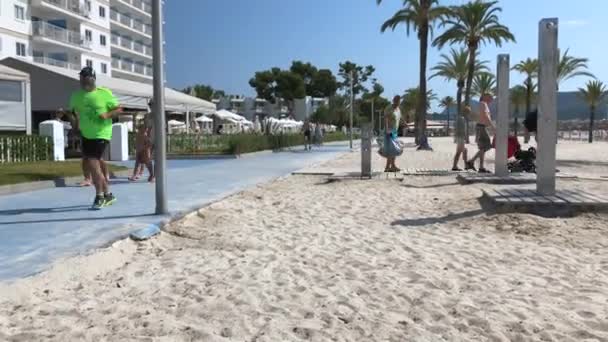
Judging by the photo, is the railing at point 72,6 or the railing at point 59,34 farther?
the railing at point 72,6

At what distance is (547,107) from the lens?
8.70 metres

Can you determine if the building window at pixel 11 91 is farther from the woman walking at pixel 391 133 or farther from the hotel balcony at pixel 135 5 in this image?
the hotel balcony at pixel 135 5

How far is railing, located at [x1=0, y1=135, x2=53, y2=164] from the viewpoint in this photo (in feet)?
49.9

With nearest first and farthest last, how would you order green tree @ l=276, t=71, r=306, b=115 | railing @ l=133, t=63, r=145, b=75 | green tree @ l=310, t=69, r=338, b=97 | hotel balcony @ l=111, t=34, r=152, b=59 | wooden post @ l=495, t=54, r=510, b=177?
wooden post @ l=495, t=54, r=510, b=177
hotel balcony @ l=111, t=34, r=152, b=59
railing @ l=133, t=63, r=145, b=75
green tree @ l=276, t=71, r=306, b=115
green tree @ l=310, t=69, r=338, b=97

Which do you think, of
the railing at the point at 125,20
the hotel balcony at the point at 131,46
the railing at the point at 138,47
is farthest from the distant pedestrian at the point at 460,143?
the railing at the point at 138,47

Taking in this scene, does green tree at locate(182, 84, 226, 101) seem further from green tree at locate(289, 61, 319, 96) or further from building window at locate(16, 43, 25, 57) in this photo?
building window at locate(16, 43, 25, 57)

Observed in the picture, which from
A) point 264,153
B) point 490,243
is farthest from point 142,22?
point 490,243

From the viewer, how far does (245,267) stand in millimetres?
5156

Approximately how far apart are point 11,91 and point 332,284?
20582mm

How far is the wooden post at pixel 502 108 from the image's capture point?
12.3 m

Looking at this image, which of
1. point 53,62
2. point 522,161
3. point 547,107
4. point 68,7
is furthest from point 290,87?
point 547,107

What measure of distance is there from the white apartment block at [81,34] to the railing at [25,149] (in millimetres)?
27635

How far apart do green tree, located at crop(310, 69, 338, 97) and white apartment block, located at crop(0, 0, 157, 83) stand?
112 ft

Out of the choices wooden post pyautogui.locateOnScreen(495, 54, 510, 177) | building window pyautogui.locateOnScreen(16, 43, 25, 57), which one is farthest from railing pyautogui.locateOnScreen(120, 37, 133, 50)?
wooden post pyautogui.locateOnScreen(495, 54, 510, 177)
